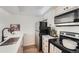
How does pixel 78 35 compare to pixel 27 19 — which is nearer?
pixel 78 35

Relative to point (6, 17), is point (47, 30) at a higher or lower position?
lower

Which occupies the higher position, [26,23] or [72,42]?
[26,23]

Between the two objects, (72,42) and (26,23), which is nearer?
(72,42)

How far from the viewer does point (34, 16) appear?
5.52m

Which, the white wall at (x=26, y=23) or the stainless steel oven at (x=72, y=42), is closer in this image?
the stainless steel oven at (x=72, y=42)

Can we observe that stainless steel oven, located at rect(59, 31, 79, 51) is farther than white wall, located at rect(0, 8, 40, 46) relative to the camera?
No

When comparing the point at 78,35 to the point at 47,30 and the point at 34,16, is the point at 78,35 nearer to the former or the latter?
the point at 47,30

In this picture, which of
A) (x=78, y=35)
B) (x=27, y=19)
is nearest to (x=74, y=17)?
(x=78, y=35)

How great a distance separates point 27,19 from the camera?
5.39 metres
